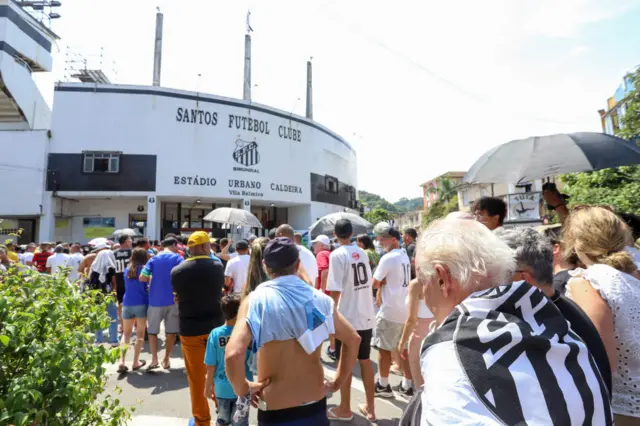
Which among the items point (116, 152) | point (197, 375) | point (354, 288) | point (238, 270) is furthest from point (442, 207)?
point (197, 375)

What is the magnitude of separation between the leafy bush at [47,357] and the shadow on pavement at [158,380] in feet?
10.1

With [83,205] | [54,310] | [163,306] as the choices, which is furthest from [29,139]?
[54,310]

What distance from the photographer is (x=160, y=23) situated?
92.0 ft

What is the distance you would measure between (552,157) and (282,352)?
3.56 metres

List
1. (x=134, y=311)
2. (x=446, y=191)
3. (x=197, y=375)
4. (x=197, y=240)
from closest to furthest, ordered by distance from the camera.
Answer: (x=197, y=375) → (x=197, y=240) → (x=134, y=311) → (x=446, y=191)

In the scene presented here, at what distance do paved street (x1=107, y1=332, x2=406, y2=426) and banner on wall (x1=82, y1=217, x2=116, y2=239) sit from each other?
20.9 meters

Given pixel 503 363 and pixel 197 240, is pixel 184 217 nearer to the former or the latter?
pixel 197 240

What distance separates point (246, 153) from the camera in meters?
25.5

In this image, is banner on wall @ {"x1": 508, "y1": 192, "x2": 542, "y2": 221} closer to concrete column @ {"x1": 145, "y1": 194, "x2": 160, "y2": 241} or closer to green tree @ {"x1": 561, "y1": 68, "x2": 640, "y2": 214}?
green tree @ {"x1": 561, "y1": 68, "x2": 640, "y2": 214}

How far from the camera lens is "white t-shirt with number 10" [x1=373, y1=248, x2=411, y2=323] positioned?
14.2 feet

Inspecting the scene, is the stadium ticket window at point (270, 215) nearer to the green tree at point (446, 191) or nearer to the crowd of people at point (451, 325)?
the green tree at point (446, 191)

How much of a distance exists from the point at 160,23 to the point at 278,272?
32.5 metres

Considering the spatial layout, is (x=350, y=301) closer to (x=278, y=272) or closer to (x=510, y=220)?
(x=278, y=272)

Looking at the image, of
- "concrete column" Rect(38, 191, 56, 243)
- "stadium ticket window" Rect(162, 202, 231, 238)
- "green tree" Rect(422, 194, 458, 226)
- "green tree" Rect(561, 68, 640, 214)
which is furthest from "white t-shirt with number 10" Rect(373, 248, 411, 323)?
"green tree" Rect(422, 194, 458, 226)
